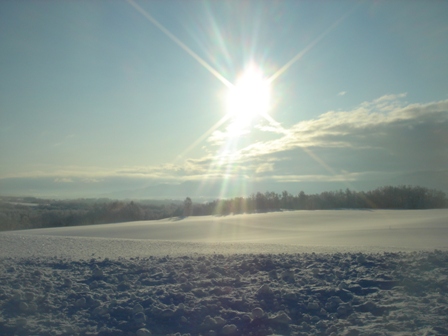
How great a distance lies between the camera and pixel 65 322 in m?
4.39

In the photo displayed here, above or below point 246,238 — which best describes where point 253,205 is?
above

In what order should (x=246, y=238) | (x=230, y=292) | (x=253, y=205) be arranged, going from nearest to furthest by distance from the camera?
(x=230, y=292) < (x=246, y=238) < (x=253, y=205)

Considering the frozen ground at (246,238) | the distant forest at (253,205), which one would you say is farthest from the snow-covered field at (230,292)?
the distant forest at (253,205)

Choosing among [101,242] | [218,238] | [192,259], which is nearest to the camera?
[192,259]

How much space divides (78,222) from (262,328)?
18077mm

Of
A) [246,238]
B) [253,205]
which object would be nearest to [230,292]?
[246,238]

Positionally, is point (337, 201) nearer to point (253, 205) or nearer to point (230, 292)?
point (253, 205)

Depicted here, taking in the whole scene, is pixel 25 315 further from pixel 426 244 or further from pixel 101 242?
pixel 426 244

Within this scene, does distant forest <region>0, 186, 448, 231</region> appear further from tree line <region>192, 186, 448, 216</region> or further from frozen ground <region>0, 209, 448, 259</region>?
frozen ground <region>0, 209, 448, 259</region>

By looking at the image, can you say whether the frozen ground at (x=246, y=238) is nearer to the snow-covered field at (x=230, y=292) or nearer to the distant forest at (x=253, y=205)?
the snow-covered field at (x=230, y=292)

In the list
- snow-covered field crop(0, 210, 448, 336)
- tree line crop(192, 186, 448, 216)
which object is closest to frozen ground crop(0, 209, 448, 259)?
snow-covered field crop(0, 210, 448, 336)

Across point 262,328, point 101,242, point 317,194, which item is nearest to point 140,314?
point 262,328

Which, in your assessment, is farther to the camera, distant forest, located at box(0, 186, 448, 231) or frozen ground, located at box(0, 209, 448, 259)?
distant forest, located at box(0, 186, 448, 231)

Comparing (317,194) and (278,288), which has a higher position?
(317,194)
